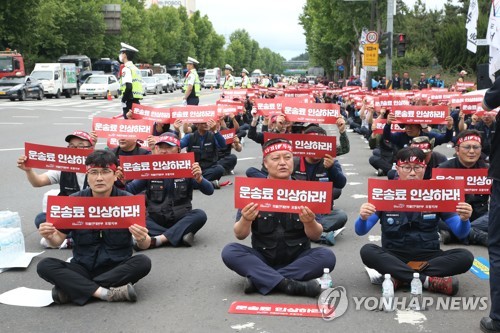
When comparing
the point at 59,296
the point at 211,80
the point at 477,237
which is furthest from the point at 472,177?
the point at 211,80

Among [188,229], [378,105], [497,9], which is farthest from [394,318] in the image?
[378,105]

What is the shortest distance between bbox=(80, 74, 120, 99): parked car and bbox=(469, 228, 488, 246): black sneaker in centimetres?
4009

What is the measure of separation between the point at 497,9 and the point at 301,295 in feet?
9.02

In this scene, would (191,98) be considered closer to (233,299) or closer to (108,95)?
(233,299)

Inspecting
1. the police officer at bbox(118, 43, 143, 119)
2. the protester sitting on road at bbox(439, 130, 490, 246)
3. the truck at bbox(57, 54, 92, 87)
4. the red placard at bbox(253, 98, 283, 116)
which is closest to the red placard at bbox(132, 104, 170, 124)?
the red placard at bbox(253, 98, 283, 116)

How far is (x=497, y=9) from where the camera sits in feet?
17.3

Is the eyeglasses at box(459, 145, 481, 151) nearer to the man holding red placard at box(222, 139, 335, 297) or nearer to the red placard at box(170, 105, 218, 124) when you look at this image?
the man holding red placard at box(222, 139, 335, 297)

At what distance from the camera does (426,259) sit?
602 cm

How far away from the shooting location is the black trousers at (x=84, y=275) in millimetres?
5633

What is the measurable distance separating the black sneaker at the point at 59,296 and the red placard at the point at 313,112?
463cm

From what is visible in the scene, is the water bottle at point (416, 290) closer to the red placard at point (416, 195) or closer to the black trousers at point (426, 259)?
the black trousers at point (426, 259)

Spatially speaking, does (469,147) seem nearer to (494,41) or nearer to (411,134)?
(411,134)

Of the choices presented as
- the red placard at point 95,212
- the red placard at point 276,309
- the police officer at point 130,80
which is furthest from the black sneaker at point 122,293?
the police officer at point 130,80

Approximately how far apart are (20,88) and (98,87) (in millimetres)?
6211
